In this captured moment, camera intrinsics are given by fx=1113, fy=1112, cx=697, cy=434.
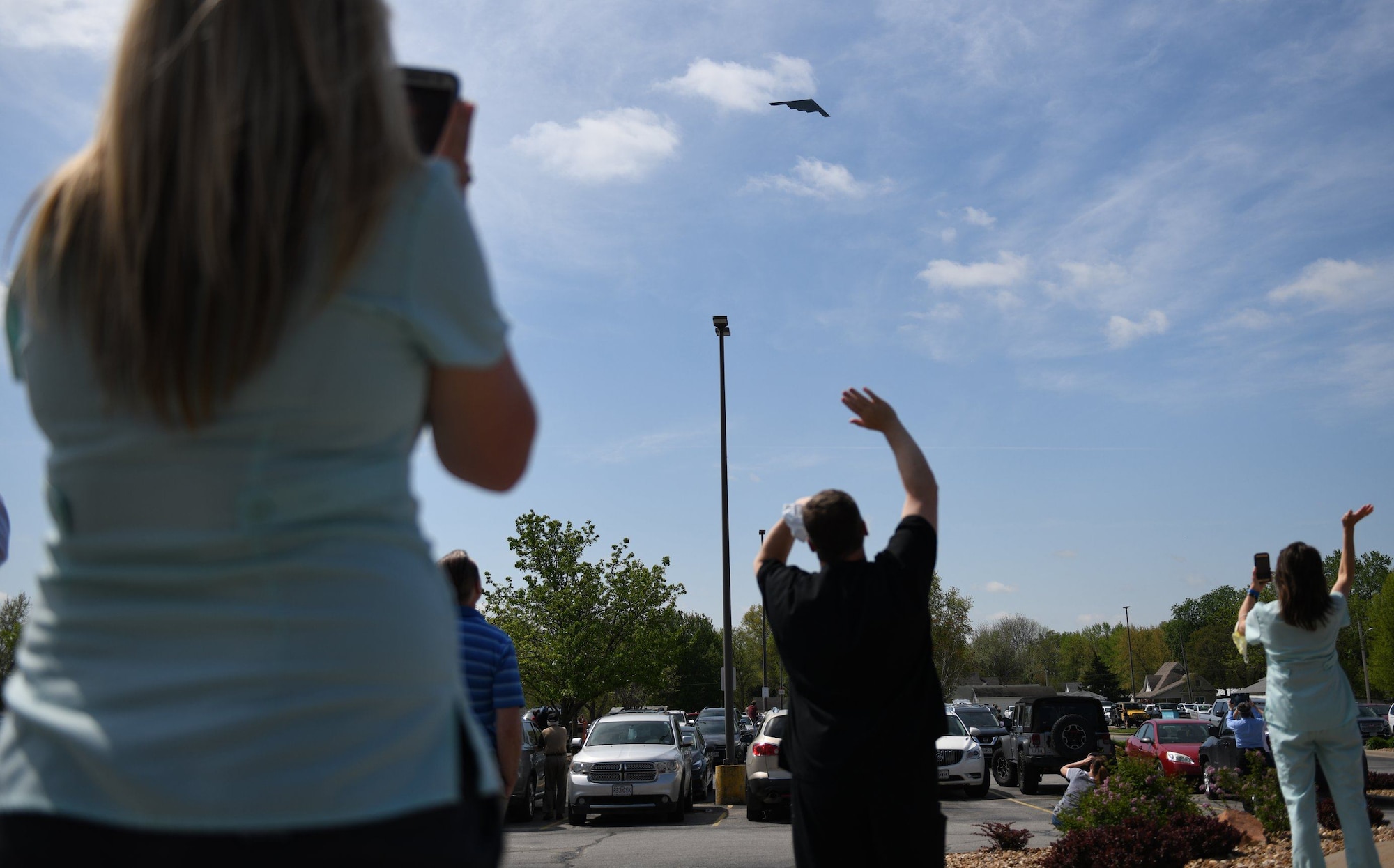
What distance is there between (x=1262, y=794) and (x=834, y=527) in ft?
27.8

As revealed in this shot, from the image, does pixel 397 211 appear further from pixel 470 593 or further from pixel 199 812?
pixel 470 593

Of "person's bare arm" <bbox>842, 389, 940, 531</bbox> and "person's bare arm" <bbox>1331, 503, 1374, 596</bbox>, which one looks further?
"person's bare arm" <bbox>1331, 503, 1374, 596</bbox>

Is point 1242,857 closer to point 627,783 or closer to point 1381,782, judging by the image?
point 627,783

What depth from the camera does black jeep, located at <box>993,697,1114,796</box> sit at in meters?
21.7

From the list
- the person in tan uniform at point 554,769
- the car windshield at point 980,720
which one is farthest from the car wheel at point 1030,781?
the person in tan uniform at point 554,769

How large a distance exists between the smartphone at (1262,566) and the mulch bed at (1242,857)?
281 cm

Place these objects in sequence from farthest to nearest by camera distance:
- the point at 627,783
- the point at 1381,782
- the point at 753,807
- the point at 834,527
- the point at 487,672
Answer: the point at 1381,782 < the point at 627,783 < the point at 753,807 < the point at 487,672 < the point at 834,527

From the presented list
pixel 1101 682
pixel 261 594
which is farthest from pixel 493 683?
pixel 1101 682

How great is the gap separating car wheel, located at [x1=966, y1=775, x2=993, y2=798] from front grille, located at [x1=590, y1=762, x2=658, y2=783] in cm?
697

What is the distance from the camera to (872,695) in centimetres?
365

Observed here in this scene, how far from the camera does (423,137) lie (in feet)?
5.26

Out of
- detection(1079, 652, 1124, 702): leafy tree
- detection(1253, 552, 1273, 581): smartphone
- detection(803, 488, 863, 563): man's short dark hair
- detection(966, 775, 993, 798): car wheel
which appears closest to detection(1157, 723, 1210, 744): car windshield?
detection(966, 775, 993, 798): car wheel

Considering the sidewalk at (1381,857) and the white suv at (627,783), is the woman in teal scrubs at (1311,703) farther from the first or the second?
the white suv at (627,783)

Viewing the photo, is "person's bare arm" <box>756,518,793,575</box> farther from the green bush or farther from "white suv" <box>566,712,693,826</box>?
"white suv" <box>566,712,693,826</box>
